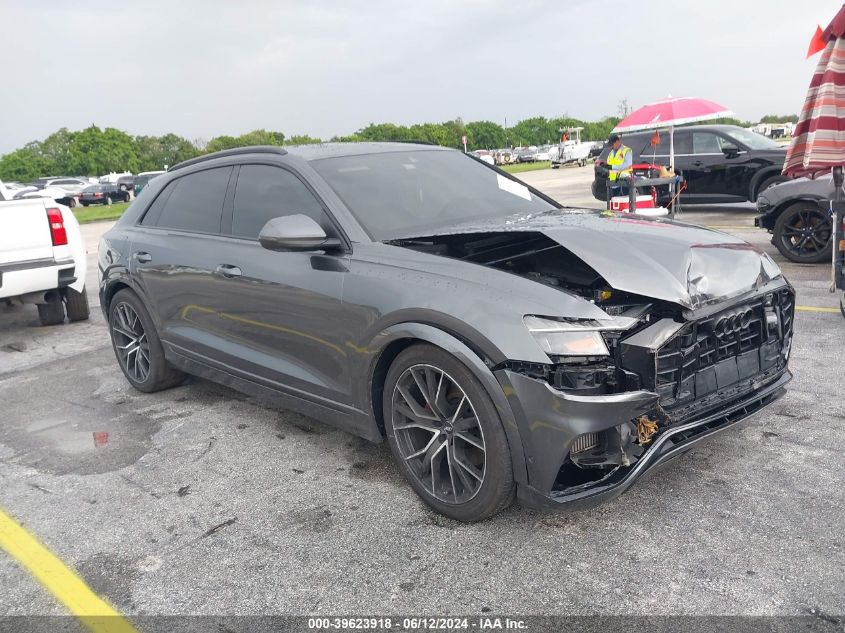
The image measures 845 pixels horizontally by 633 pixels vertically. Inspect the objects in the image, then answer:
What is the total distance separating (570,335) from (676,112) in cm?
1088

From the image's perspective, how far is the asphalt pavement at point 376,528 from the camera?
271 centimetres

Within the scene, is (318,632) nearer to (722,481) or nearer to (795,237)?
(722,481)

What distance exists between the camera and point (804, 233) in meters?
8.52

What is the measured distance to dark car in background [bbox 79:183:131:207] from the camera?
41.4m

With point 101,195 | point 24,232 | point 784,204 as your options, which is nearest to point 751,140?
point 784,204

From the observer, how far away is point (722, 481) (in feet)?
11.3

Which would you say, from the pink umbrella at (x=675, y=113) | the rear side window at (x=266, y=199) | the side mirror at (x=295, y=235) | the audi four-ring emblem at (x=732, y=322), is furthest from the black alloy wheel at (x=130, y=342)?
the pink umbrella at (x=675, y=113)

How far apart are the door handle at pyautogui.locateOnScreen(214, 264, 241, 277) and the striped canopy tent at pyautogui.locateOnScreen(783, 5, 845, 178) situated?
17.5 feet

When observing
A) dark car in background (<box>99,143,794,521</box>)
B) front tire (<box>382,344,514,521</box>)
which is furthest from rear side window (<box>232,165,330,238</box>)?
front tire (<box>382,344,514,521</box>)

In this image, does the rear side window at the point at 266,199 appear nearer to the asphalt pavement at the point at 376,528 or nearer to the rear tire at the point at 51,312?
the asphalt pavement at the point at 376,528

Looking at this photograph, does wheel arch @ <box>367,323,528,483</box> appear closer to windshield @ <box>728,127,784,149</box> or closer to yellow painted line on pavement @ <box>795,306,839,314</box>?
yellow painted line on pavement @ <box>795,306,839,314</box>

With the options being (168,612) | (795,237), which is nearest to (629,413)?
(168,612)

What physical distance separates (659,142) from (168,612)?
1401 cm

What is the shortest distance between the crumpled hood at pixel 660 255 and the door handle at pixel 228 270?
50.2 inches
